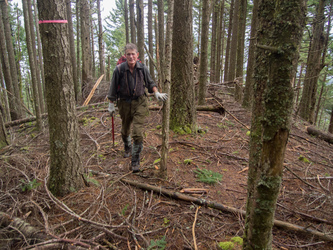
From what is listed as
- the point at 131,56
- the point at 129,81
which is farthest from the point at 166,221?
the point at 131,56

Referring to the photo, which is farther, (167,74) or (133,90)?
(133,90)

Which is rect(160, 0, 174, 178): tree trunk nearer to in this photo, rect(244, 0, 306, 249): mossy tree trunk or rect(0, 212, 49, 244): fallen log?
rect(244, 0, 306, 249): mossy tree trunk

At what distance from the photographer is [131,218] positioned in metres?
2.53

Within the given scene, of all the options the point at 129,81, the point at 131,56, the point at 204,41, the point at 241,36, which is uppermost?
the point at 241,36

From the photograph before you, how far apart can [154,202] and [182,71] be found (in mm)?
3248

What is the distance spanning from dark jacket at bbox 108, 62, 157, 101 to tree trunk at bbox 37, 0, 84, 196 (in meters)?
1.18

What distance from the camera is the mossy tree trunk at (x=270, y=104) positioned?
1186 mm

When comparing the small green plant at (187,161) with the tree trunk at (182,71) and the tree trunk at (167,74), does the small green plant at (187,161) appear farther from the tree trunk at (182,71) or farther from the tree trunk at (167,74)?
the tree trunk at (182,71)

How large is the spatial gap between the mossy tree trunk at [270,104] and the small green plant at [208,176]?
1809mm

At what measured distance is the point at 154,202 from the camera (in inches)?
113

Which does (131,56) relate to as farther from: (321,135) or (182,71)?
(321,135)

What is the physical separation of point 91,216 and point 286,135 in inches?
93.9

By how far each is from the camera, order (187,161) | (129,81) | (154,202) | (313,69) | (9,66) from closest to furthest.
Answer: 1. (154,202)
2. (129,81)
3. (187,161)
4. (313,69)
5. (9,66)

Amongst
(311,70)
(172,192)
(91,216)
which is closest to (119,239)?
(91,216)
